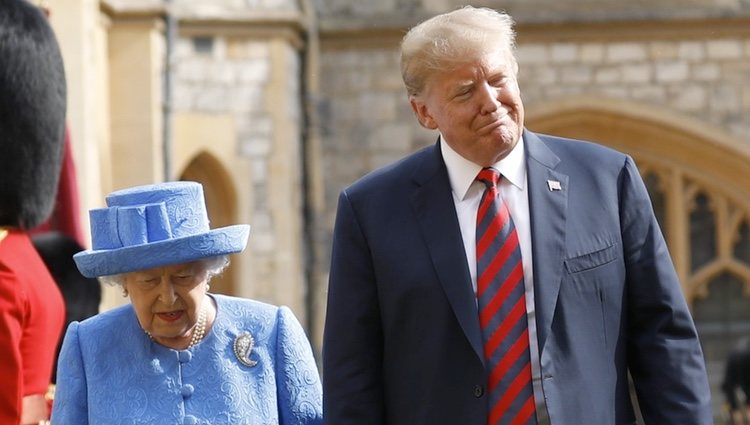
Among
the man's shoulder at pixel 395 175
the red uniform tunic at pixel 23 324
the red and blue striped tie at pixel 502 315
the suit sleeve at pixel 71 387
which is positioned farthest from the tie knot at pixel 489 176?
the red uniform tunic at pixel 23 324

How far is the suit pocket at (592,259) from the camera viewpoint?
3312 millimetres

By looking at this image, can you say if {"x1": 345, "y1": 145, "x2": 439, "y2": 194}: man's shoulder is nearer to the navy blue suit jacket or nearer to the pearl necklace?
the navy blue suit jacket

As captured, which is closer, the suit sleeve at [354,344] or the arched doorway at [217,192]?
the suit sleeve at [354,344]

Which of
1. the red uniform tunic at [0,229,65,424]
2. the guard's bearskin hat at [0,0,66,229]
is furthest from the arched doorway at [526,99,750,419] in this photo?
the red uniform tunic at [0,229,65,424]

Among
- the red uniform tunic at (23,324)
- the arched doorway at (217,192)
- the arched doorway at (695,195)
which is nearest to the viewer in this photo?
the red uniform tunic at (23,324)

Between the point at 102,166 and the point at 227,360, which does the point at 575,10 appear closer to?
the point at 102,166

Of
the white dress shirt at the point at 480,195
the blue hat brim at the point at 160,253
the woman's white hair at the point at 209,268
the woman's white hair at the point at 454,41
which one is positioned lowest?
the woman's white hair at the point at 209,268

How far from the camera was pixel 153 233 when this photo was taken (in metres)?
3.38

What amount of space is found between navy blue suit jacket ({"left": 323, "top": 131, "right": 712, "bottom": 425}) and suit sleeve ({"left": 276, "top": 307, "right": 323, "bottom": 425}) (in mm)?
86

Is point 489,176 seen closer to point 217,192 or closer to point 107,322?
point 107,322

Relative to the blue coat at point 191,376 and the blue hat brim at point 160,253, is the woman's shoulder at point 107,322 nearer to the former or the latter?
the blue coat at point 191,376

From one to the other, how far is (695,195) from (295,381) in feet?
27.3

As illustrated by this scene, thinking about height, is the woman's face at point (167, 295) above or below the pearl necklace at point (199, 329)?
above

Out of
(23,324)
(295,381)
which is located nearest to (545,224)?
(295,381)
